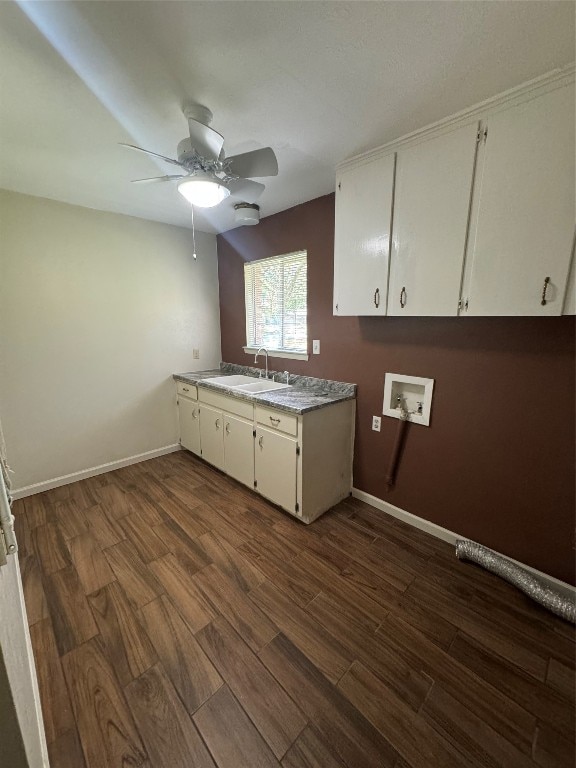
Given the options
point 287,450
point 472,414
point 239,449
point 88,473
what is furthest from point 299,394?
point 88,473

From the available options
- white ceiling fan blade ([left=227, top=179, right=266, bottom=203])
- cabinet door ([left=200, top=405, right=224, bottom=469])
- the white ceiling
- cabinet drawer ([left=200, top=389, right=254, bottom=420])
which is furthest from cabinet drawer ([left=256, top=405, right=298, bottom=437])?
the white ceiling

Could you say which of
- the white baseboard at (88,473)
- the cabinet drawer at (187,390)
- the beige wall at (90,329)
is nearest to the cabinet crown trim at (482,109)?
the beige wall at (90,329)

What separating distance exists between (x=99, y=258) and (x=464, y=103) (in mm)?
2850

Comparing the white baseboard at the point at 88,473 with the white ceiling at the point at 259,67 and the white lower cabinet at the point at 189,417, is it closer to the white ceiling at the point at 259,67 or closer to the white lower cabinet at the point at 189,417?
the white lower cabinet at the point at 189,417

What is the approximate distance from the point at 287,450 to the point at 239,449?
592mm

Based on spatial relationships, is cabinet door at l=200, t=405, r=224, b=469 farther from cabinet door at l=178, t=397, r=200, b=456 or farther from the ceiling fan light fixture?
the ceiling fan light fixture

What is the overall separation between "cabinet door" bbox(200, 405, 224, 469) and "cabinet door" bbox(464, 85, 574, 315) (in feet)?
7.22

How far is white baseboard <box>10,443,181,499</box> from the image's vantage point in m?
2.55

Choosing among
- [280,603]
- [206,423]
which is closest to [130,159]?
[206,423]

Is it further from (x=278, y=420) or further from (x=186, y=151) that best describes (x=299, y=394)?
(x=186, y=151)

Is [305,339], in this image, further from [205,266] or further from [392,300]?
[205,266]

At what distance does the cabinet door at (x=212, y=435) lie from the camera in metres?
2.79

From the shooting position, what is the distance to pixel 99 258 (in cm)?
273

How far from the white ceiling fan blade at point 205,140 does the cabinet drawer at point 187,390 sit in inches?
79.6
